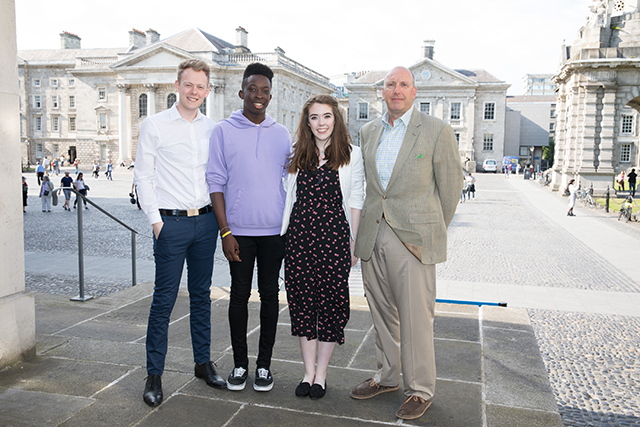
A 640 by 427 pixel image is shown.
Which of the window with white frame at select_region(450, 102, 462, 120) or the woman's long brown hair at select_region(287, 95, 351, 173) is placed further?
the window with white frame at select_region(450, 102, 462, 120)

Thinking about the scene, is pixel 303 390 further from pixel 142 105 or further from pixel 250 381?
pixel 142 105

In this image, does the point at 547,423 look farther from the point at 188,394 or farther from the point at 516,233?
the point at 516,233

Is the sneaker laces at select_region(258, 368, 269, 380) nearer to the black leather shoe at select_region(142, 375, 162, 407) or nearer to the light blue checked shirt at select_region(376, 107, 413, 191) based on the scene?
the black leather shoe at select_region(142, 375, 162, 407)

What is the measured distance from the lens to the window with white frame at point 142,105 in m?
56.2

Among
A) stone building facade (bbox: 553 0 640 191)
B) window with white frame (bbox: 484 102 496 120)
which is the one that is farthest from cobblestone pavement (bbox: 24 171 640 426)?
window with white frame (bbox: 484 102 496 120)

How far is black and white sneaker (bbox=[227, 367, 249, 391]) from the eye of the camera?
10.9ft

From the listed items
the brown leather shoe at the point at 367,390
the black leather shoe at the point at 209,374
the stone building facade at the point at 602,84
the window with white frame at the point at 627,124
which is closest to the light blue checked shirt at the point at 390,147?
the brown leather shoe at the point at 367,390

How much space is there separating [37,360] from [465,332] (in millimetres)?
3349

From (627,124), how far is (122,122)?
48.3 metres

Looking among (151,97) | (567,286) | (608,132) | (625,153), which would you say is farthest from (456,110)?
(567,286)

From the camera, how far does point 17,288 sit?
3705mm

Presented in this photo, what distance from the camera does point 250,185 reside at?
10.6ft

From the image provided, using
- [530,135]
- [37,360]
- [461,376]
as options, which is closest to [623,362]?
[461,376]

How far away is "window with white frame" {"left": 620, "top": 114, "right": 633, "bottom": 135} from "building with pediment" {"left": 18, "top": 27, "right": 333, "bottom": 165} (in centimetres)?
3126
